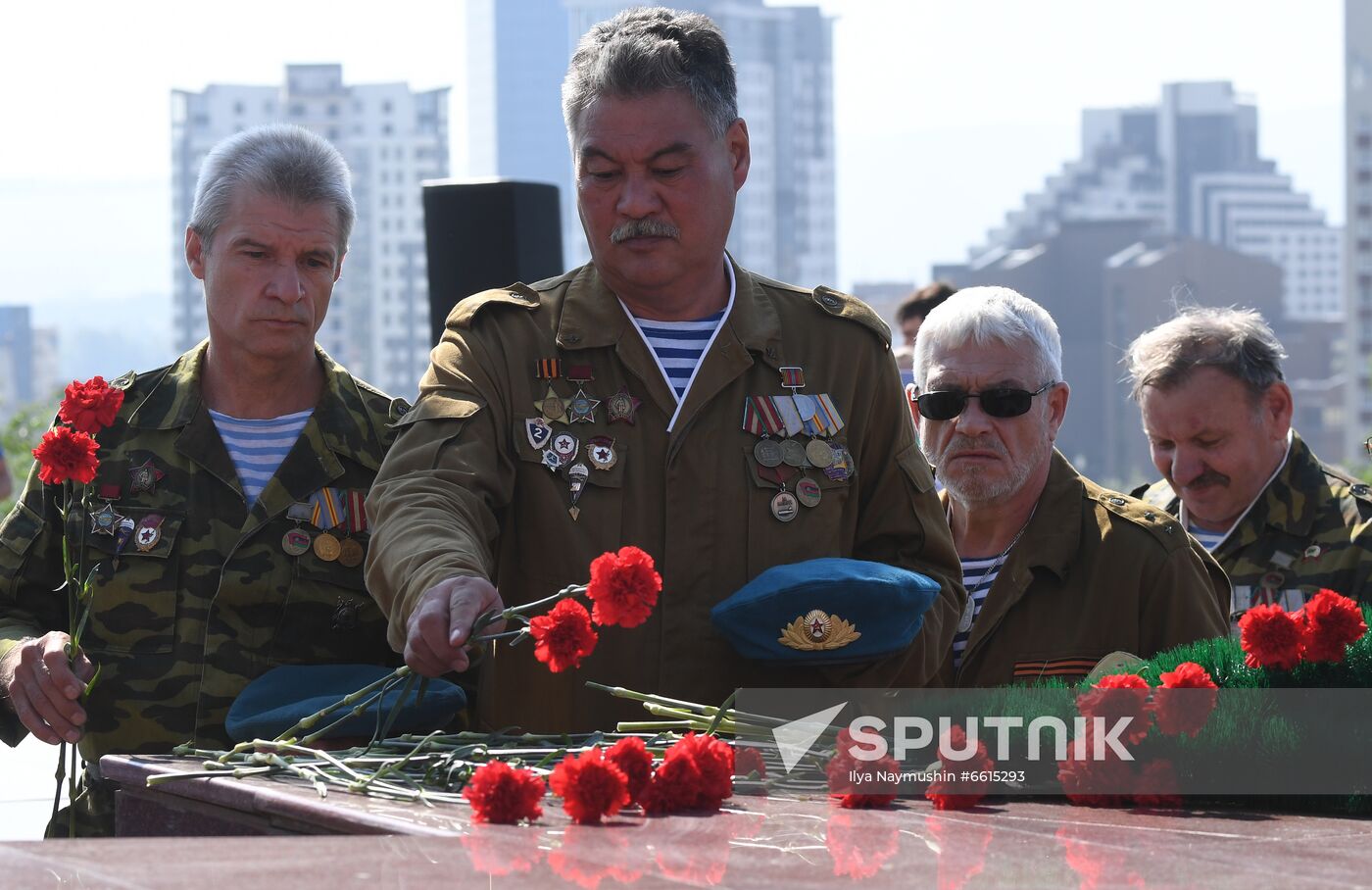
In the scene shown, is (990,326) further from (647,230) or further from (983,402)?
(647,230)

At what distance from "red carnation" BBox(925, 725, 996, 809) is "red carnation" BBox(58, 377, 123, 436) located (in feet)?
4.87

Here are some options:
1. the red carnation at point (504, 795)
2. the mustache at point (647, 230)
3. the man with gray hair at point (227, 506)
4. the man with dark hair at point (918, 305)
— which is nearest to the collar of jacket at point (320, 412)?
the man with gray hair at point (227, 506)

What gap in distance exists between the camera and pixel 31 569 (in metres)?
3.20

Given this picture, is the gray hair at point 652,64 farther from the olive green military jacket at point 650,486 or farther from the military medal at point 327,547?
the military medal at point 327,547

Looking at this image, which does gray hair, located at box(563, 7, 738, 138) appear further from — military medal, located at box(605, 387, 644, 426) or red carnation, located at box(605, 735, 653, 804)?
red carnation, located at box(605, 735, 653, 804)

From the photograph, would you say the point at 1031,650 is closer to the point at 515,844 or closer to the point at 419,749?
the point at 419,749

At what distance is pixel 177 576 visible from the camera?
128 inches

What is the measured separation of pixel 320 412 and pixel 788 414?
3.05 ft

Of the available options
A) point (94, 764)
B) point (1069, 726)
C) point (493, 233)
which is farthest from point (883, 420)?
point (493, 233)

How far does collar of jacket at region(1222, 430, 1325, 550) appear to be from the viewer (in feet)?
13.8

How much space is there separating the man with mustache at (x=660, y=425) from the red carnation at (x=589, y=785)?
75cm

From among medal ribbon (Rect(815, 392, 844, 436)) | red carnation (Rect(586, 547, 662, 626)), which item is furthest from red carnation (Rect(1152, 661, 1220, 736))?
medal ribbon (Rect(815, 392, 844, 436))

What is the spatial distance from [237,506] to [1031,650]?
1.50 meters

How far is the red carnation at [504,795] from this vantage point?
204 cm
